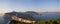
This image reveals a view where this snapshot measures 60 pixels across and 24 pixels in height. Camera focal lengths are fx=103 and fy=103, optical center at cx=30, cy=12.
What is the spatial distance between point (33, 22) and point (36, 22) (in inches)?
1.6

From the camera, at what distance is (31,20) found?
4.52 feet

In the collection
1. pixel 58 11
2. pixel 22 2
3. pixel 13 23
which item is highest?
pixel 22 2

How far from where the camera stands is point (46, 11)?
1.39 m

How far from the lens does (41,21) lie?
4.48 feet

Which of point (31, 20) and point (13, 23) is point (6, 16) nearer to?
point (13, 23)

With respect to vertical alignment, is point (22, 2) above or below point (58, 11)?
above

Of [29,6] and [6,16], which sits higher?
[29,6]

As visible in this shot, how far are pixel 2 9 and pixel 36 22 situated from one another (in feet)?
1.62

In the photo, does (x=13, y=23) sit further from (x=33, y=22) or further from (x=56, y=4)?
(x=56, y=4)

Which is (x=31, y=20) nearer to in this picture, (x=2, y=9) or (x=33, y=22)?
(x=33, y=22)

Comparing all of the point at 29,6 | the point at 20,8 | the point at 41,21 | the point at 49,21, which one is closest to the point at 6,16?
the point at 20,8

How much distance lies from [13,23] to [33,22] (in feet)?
0.88

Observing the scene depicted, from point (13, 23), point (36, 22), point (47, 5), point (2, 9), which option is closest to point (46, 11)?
point (47, 5)

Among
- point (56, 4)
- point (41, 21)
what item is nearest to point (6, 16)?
point (41, 21)
